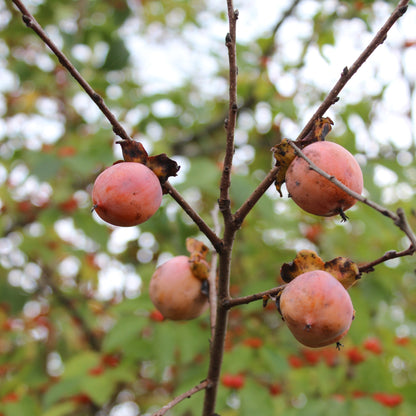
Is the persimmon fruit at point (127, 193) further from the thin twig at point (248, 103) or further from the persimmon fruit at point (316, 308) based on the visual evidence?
the thin twig at point (248, 103)

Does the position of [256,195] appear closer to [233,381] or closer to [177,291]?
[177,291]

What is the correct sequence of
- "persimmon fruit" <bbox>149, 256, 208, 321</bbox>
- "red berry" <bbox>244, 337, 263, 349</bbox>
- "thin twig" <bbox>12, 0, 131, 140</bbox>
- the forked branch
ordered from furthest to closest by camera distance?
"red berry" <bbox>244, 337, 263, 349</bbox> → "persimmon fruit" <bbox>149, 256, 208, 321</bbox> → "thin twig" <bbox>12, 0, 131, 140</bbox> → the forked branch

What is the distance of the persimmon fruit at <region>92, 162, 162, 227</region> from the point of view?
96 cm

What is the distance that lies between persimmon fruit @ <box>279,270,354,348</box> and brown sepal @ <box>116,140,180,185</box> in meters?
0.36

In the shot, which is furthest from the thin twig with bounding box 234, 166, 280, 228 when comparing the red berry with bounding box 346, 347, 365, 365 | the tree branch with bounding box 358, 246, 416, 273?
the red berry with bounding box 346, 347, 365, 365

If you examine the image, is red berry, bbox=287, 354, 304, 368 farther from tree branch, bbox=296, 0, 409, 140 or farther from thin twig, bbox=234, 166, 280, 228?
tree branch, bbox=296, 0, 409, 140

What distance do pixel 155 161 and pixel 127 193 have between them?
0.38 feet

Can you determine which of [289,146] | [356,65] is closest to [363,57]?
[356,65]

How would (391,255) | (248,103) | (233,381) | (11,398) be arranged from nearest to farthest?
(391,255) → (233,381) → (11,398) → (248,103)

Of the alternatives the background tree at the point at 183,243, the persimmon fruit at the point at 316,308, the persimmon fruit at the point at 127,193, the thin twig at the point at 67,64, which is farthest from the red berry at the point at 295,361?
the thin twig at the point at 67,64

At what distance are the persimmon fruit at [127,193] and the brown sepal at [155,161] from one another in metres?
0.03

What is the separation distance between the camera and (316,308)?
2.80 ft

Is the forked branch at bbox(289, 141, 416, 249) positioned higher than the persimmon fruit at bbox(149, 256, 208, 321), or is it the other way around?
the forked branch at bbox(289, 141, 416, 249)

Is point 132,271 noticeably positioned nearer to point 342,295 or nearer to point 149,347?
point 149,347
